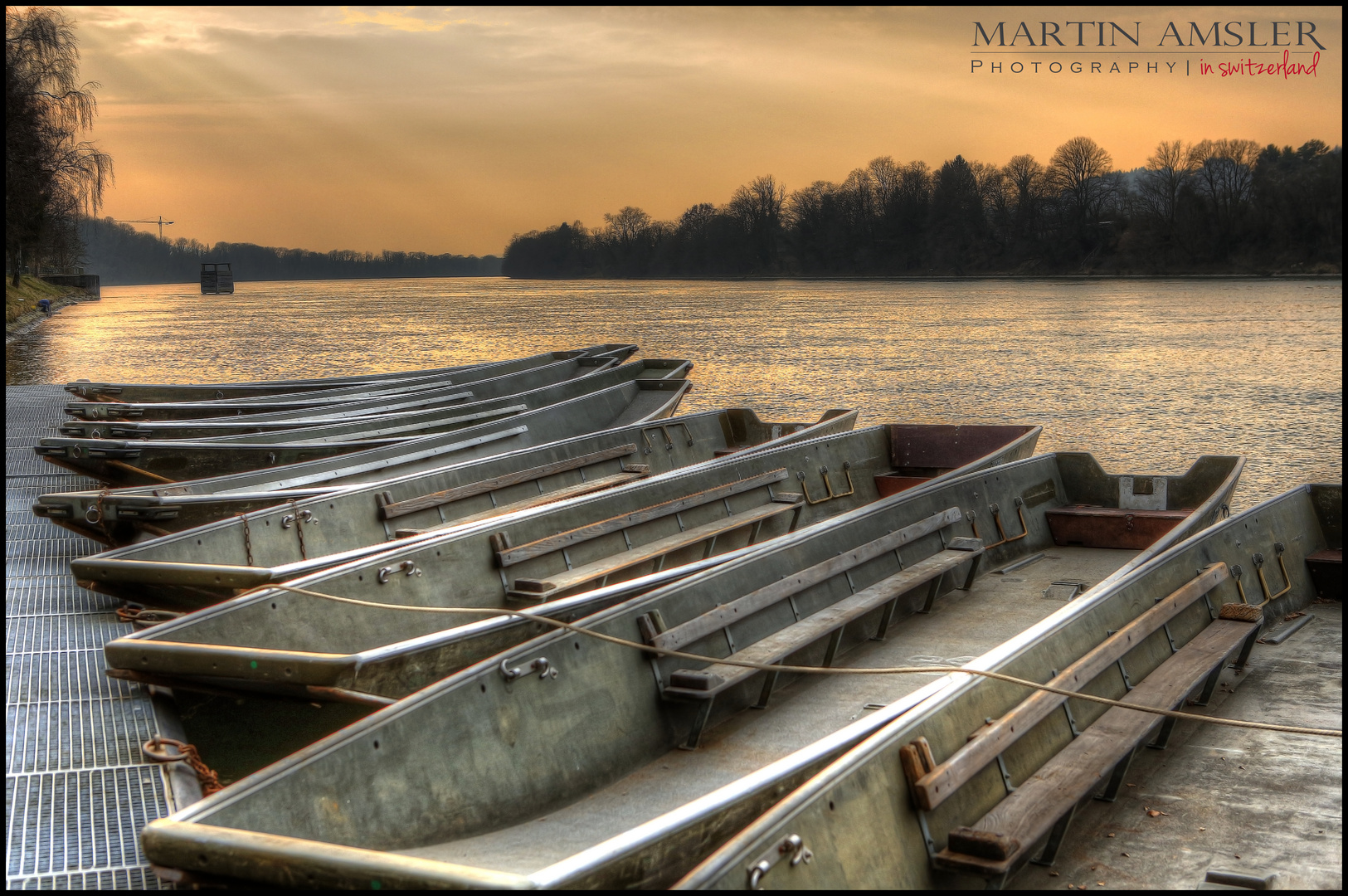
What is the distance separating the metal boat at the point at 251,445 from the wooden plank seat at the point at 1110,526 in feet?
18.6

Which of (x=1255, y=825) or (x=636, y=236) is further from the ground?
(x=636, y=236)

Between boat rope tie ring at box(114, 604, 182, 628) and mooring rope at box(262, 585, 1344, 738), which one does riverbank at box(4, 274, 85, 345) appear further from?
mooring rope at box(262, 585, 1344, 738)

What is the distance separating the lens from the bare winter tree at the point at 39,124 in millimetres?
29250

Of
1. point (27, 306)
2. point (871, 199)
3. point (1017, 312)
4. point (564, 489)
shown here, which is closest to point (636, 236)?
point (871, 199)

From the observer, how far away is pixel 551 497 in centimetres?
781

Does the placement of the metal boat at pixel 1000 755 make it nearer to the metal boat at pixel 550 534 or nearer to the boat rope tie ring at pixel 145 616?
the metal boat at pixel 550 534

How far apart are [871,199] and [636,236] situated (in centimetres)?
4733

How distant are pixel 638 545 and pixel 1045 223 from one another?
107 m

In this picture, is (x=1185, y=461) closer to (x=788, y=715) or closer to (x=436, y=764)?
(x=788, y=715)

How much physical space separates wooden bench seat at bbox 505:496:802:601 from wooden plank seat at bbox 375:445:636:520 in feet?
4.29

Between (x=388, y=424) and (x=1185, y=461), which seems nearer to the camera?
(x=388, y=424)

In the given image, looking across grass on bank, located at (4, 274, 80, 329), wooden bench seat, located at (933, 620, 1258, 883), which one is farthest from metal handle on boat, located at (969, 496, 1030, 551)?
grass on bank, located at (4, 274, 80, 329)

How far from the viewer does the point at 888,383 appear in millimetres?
31000

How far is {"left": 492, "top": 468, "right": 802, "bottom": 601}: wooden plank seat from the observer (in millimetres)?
6008
